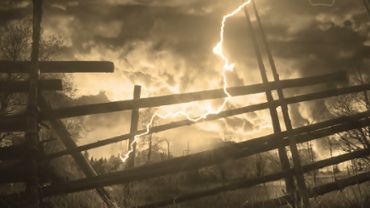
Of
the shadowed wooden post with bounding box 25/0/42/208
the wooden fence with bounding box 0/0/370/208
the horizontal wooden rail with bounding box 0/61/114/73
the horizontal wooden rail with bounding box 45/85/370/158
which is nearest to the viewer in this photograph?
the shadowed wooden post with bounding box 25/0/42/208

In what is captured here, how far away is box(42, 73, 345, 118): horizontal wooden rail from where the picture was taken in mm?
3881

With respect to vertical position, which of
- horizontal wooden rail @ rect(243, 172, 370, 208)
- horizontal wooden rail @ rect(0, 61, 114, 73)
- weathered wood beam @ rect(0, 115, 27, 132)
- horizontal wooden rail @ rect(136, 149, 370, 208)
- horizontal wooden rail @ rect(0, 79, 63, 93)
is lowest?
horizontal wooden rail @ rect(243, 172, 370, 208)

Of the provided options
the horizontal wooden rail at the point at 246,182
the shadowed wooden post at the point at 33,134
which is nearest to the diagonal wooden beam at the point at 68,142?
the shadowed wooden post at the point at 33,134

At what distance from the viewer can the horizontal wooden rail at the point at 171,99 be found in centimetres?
388

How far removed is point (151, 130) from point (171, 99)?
2.17ft

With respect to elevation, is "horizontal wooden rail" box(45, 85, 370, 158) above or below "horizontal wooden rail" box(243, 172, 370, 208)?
above

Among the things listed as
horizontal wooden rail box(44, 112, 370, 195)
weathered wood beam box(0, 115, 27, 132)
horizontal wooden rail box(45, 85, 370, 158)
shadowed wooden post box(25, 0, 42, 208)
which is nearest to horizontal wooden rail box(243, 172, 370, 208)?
horizontal wooden rail box(44, 112, 370, 195)

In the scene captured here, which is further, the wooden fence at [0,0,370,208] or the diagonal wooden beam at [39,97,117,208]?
the diagonal wooden beam at [39,97,117,208]

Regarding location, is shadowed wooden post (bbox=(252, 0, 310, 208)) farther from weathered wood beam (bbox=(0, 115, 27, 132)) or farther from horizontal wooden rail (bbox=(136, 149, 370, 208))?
weathered wood beam (bbox=(0, 115, 27, 132))

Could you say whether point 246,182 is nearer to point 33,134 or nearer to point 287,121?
point 287,121

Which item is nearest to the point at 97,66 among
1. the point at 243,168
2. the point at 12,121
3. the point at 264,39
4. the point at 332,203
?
the point at 12,121

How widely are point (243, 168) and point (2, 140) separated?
5093 cm

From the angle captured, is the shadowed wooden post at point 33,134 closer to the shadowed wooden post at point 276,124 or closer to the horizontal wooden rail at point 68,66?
the horizontal wooden rail at point 68,66

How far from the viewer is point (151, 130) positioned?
14.8 feet
